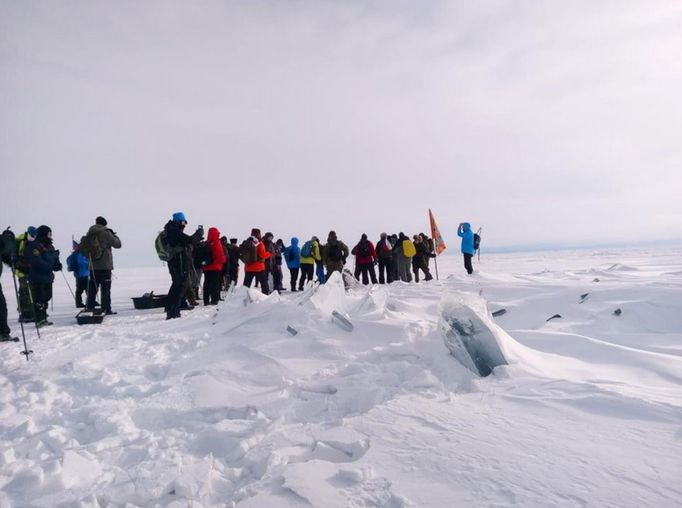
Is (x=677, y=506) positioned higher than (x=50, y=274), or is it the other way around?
(x=50, y=274)

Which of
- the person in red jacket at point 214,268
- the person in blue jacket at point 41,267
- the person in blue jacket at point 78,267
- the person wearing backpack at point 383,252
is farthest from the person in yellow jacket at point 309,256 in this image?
the person in blue jacket at point 41,267

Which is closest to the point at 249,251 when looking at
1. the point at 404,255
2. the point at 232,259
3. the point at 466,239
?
the point at 232,259

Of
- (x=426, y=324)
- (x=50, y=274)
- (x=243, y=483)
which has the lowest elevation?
(x=243, y=483)

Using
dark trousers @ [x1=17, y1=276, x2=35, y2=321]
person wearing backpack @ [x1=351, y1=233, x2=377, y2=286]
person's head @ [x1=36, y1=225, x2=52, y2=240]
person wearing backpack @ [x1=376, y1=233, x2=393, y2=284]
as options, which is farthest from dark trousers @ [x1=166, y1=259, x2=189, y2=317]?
person wearing backpack @ [x1=376, y1=233, x2=393, y2=284]

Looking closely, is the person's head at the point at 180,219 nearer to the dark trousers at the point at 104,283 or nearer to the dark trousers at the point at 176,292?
the dark trousers at the point at 176,292

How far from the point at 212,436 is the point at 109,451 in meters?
0.62

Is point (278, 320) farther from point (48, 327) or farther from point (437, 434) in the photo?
point (48, 327)

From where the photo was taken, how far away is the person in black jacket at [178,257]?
744 centimetres

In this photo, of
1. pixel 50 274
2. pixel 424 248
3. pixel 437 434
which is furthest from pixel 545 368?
pixel 424 248

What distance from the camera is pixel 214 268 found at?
9.19 meters

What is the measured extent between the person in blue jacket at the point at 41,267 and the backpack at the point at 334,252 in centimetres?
658

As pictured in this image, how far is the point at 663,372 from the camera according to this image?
133 inches

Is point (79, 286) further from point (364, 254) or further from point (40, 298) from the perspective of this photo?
point (364, 254)

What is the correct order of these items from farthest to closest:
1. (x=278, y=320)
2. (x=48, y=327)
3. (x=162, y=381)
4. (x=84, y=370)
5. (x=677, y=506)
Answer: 1. (x=48, y=327)
2. (x=278, y=320)
3. (x=84, y=370)
4. (x=162, y=381)
5. (x=677, y=506)
